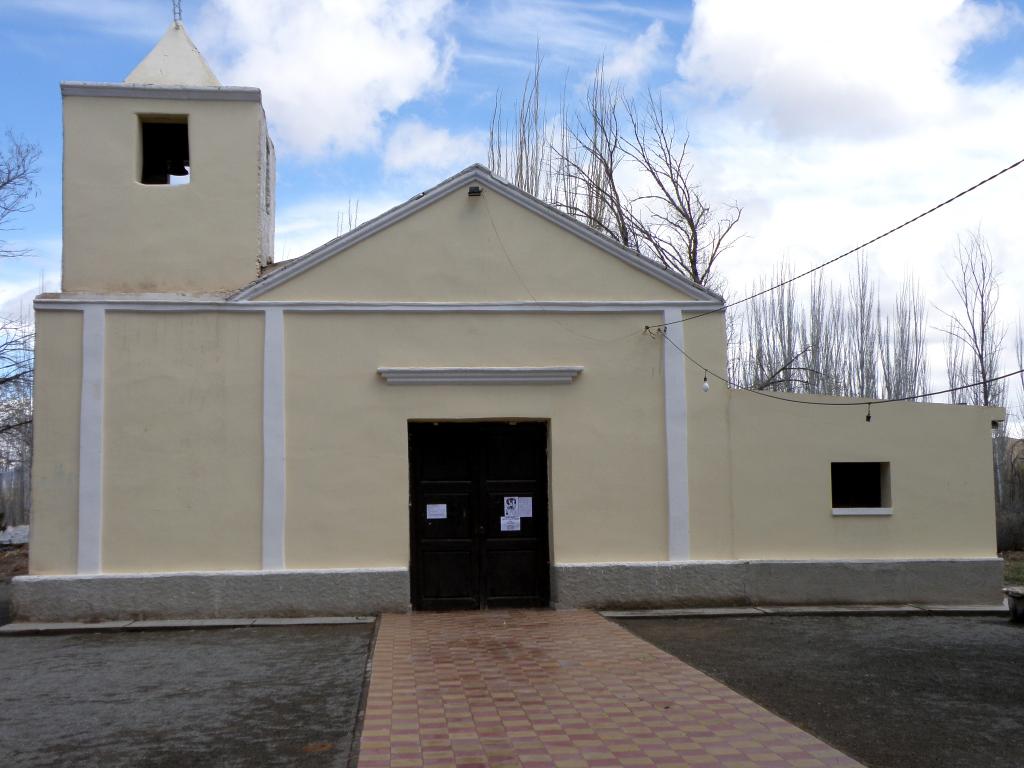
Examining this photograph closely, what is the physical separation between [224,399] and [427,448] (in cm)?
262

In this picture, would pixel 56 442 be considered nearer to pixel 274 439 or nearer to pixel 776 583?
pixel 274 439

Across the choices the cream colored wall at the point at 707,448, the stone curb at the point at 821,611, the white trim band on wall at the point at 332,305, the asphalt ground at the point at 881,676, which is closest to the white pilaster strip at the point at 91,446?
the white trim band on wall at the point at 332,305

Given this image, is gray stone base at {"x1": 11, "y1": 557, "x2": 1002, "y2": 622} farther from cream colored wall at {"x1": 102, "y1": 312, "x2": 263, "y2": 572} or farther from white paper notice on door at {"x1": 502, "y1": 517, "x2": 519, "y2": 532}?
white paper notice on door at {"x1": 502, "y1": 517, "x2": 519, "y2": 532}

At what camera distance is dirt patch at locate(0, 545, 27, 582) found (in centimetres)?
1917

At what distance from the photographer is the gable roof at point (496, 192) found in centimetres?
1220

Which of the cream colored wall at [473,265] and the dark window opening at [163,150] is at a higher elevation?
the dark window opening at [163,150]

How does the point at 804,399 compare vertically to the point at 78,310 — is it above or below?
below

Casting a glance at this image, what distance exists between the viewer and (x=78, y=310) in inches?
474

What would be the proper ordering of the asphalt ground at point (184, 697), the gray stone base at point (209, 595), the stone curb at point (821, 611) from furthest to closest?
the stone curb at point (821, 611) → the gray stone base at point (209, 595) → the asphalt ground at point (184, 697)

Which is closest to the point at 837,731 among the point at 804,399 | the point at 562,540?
the point at 562,540

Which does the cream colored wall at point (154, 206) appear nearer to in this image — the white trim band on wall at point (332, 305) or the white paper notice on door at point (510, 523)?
the white trim band on wall at point (332, 305)

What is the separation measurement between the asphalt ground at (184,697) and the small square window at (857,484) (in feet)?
21.5

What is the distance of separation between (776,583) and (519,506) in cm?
347

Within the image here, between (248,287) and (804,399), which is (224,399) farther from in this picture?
(804,399)
